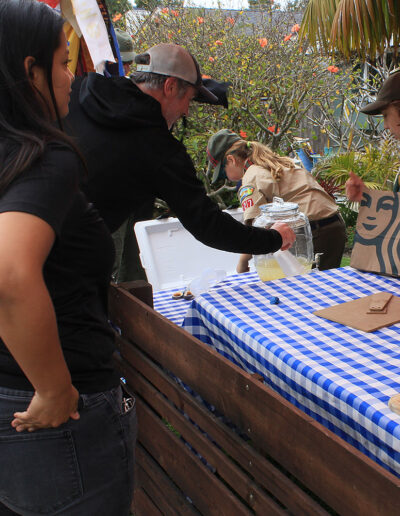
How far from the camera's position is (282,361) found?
4.98 ft

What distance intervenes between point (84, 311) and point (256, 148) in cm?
274

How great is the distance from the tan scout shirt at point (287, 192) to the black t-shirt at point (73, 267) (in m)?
2.24

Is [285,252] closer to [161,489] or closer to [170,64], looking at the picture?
[170,64]

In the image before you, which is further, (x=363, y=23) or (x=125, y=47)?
(x=125, y=47)

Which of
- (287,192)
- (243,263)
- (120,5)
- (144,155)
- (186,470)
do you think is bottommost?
(186,470)

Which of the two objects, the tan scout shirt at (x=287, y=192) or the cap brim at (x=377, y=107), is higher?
the cap brim at (x=377, y=107)

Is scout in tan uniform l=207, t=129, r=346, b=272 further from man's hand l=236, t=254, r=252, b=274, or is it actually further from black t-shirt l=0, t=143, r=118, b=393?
black t-shirt l=0, t=143, r=118, b=393

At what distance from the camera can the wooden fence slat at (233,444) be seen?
1146 millimetres

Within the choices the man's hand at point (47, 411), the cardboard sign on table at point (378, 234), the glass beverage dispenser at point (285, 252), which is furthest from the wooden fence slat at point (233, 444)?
the cardboard sign on table at point (378, 234)

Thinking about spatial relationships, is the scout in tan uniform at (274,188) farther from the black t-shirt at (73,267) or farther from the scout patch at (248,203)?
the black t-shirt at (73,267)

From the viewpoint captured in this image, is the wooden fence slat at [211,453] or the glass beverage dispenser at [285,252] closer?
the wooden fence slat at [211,453]

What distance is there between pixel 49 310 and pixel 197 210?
111cm

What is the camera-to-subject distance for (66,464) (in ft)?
3.52

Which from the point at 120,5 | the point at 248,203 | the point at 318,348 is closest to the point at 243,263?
the point at 248,203
